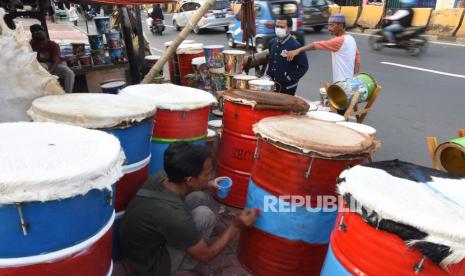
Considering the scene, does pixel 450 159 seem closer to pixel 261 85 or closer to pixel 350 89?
pixel 350 89

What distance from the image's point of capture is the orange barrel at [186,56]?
5.55m

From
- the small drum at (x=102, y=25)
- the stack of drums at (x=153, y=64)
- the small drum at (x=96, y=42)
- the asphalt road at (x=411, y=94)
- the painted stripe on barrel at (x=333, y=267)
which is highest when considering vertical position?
the small drum at (x=102, y=25)

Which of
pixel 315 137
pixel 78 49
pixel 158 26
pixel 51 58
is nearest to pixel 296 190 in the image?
pixel 315 137

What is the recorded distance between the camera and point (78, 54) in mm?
6055

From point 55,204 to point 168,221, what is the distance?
0.75 meters

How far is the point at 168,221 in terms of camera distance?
6.94 ft

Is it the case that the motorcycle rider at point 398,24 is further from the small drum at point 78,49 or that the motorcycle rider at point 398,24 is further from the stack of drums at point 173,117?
the stack of drums at point 173,117

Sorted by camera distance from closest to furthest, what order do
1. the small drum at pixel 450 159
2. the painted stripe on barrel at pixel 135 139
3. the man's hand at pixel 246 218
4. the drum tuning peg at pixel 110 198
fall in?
the drum tuning peg at pixel 110 198
the painted stripe on barrel at pixel 135 139
the man's hand at pixel 246 218
the small drum at pixel 450 159

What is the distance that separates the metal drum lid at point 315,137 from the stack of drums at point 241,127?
0.39 m

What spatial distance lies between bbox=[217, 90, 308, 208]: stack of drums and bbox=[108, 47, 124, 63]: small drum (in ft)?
11.2

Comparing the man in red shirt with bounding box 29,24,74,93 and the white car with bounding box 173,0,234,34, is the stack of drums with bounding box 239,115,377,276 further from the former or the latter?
the white car with bounding box 173,0,234,34

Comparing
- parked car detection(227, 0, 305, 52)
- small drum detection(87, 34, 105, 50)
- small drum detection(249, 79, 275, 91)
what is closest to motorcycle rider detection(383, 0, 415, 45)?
parked car detection(227, 0, 305, 52)

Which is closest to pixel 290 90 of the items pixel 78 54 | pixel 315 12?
pixel 78 54

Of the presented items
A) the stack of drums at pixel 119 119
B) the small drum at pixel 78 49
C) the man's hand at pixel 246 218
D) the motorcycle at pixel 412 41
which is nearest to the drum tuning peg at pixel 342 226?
the man's hand at pixel 246 218
